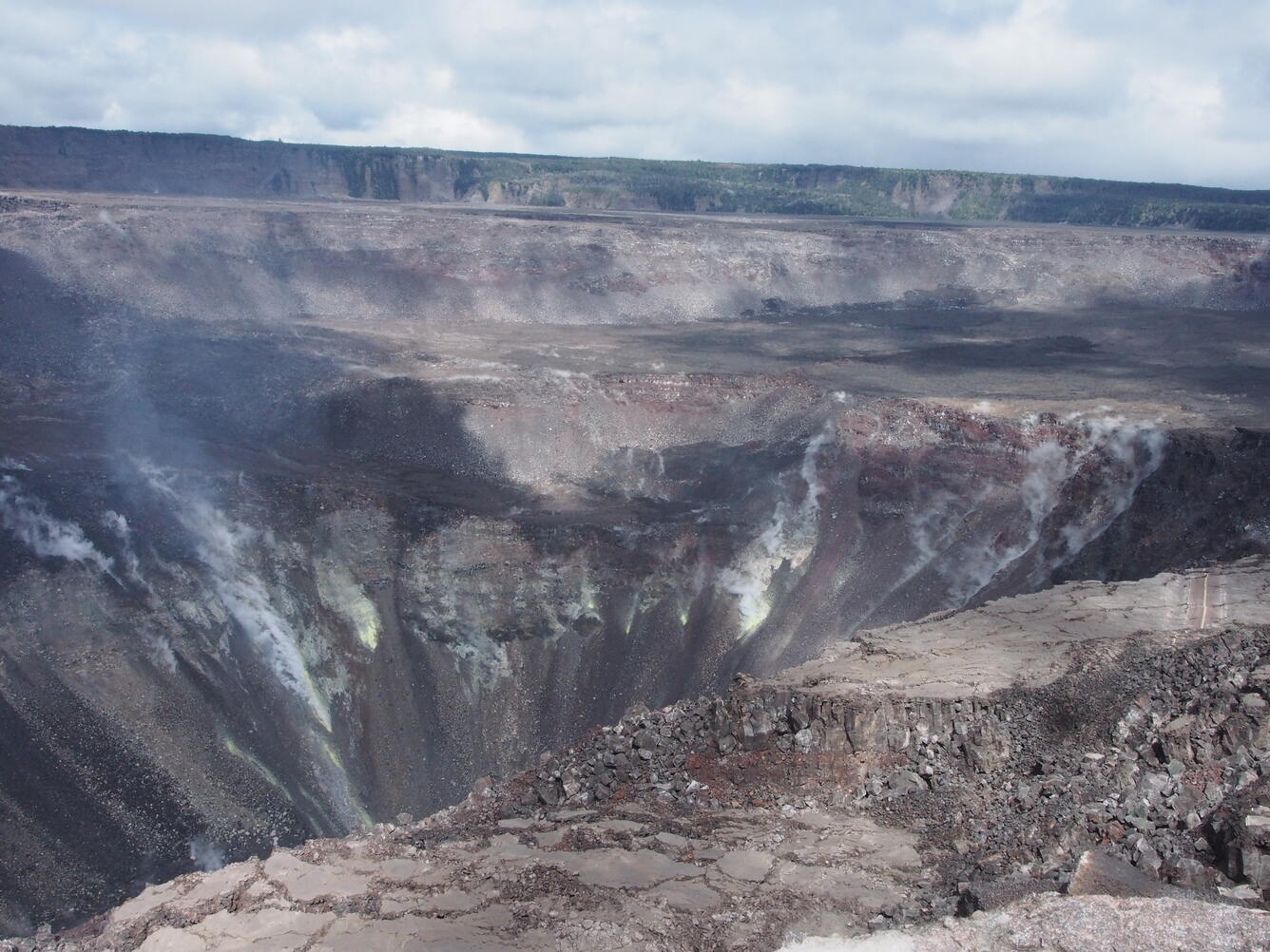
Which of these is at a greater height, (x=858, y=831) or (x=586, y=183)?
(x=586, y=183)

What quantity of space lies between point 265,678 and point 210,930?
9407 mm

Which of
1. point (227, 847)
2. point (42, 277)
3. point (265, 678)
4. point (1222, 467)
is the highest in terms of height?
point (42, 277)

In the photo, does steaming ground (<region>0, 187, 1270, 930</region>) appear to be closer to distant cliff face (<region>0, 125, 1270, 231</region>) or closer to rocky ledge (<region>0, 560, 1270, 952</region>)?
rocky ledge (<region>0, 560, 1270, 952</region>)

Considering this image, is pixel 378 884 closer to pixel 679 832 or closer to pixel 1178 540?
pixel 679 832

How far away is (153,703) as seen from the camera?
19.2m

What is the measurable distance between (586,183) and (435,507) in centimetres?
6858

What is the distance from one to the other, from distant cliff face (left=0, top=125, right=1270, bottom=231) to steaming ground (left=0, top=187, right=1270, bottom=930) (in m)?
30.0

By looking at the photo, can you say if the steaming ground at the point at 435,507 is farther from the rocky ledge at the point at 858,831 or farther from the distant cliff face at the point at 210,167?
the distant cliff face at the point at 210,167

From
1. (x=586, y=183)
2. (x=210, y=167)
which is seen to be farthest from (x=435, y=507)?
(x=586, y=183)

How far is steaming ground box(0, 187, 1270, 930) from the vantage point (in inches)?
754

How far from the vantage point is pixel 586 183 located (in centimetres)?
8950

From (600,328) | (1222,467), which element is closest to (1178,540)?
(1222,467)

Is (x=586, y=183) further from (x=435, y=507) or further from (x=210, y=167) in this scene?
(x=435, y=507)

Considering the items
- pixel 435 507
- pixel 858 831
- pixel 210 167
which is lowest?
pixel 858 831
